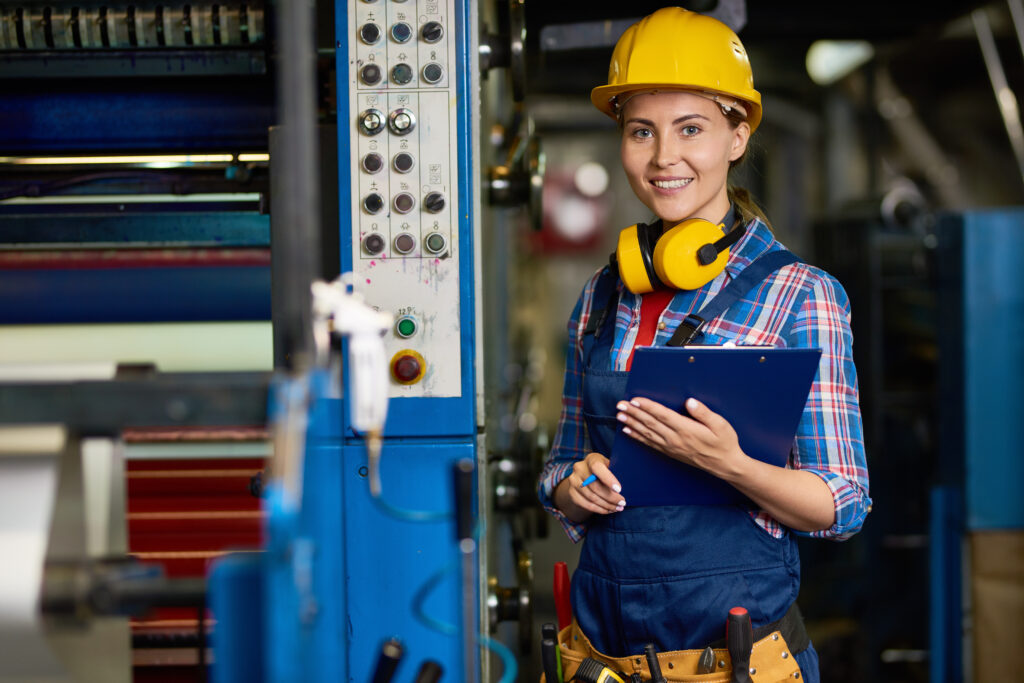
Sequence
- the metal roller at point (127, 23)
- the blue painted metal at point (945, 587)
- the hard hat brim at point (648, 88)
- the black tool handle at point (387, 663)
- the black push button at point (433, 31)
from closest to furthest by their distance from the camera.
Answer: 1. the black tool handle at point (387, 663)
2. the hard hat brim at point (648, 88)
3. the black push button at point (433, 31)
4. the metal roller at point (127, 23)
5. the blue painted metal at point (945, 587)

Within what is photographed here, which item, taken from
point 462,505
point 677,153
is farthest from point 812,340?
point 462,505

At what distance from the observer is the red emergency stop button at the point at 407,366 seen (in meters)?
1.58

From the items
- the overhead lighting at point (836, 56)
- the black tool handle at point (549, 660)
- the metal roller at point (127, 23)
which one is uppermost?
the overhead lighting at point (836, 56)

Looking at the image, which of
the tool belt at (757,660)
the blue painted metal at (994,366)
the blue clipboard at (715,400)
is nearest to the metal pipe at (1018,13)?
the blue painted metal at (994,366)

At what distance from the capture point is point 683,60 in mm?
1337

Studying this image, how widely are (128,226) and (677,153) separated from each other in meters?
1.23

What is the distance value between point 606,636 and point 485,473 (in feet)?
1.52

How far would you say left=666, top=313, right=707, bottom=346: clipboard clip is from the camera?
50.9 inches

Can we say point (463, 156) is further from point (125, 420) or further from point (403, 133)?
point (125, 420)

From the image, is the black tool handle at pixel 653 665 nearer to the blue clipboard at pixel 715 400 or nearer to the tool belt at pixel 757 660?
the tool belt at pixel 757 660

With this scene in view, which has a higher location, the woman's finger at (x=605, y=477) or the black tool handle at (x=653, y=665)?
the woman's finger at (x=605, y=477)

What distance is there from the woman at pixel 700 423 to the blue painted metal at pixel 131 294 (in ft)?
3.80

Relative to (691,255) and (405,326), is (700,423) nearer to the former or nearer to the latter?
(691,255)

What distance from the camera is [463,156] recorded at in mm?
1575
